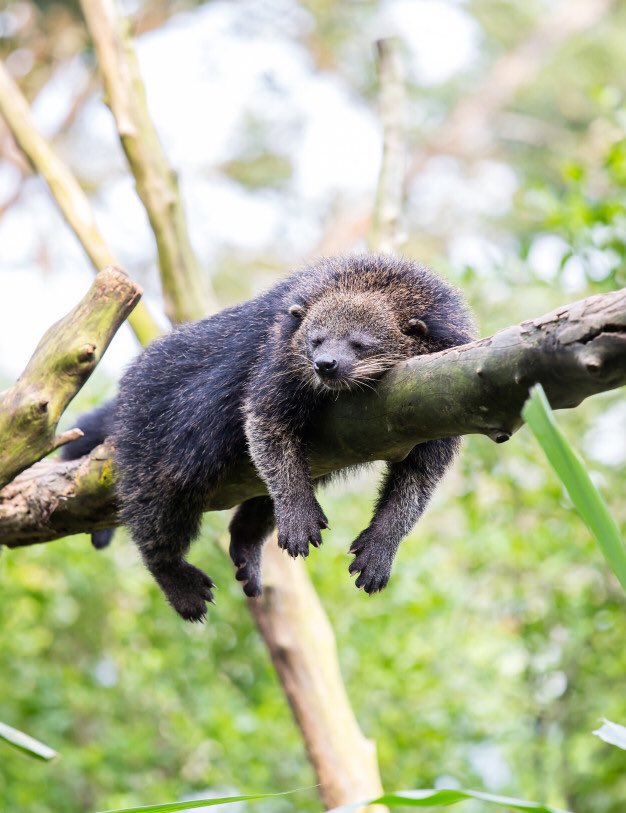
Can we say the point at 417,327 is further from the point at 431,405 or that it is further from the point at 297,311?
the point at 431,405

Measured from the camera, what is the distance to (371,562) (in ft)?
9.73

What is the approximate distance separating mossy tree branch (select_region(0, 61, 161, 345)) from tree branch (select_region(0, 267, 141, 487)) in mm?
1851

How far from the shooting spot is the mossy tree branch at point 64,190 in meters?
4.89

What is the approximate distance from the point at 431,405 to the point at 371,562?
0.82m

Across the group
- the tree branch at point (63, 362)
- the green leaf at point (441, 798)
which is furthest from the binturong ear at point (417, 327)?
the green leaf at point (441, 798)

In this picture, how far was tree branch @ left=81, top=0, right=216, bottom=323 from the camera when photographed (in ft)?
16.0

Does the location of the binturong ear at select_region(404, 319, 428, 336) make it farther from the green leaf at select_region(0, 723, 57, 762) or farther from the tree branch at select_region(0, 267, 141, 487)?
the green leaf at select_region(0, 723, 57, 762)

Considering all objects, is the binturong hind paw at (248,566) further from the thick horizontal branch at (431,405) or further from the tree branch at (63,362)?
the tree branch at (63,362)

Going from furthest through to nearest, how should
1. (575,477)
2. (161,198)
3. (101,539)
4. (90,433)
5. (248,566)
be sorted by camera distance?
(161,198) < (101,539) < (90,433) < (248,566) < (575,477)

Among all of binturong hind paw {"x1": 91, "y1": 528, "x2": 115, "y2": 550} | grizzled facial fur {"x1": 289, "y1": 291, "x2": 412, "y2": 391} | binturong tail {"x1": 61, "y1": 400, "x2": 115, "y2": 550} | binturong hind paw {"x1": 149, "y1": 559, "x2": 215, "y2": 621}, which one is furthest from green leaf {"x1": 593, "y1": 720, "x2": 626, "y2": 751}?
binturong hind paw {"x1": 91, "y1": 528, "x2": 115, "y2": 550}

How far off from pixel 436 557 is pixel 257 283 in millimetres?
8341

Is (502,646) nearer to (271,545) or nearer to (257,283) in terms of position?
(271,545)

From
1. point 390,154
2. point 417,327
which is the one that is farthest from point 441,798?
point 390,154

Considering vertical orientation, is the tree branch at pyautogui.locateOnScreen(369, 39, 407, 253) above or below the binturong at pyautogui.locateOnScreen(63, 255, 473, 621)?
above
